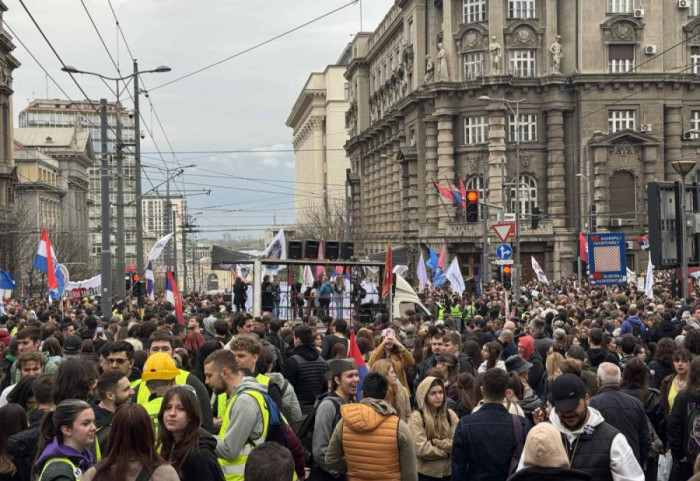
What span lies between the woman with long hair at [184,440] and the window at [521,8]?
190 ft

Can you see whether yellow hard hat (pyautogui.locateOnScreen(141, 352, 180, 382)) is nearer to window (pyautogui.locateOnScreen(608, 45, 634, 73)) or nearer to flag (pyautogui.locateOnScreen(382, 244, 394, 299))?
flag (pyautogui.locateOnScreen(382, 244, 394, 299))

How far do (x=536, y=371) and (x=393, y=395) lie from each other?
366cm

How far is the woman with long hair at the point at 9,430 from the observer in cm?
698

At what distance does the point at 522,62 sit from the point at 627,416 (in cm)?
5530

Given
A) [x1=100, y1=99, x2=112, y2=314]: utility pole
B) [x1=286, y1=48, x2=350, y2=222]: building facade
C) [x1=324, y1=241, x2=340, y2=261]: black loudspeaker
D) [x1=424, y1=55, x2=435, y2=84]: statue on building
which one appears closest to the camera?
[x1=100, y1=99, x2=112, y2=314]: utility pole

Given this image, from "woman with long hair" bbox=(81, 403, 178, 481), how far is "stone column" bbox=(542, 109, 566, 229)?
57.1 m

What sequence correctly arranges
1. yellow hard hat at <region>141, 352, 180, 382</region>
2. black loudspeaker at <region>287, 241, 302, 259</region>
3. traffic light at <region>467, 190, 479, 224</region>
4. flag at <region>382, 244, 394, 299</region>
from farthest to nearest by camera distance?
traffic light at <region>467, 190, 479, 224</region>, black loudspeaker at <region>287, 241, 302, 259</region>, flag at <region>382, 244, 394, 299</region>, yellow hard hat at <region>141, 352, 180, 382</region>

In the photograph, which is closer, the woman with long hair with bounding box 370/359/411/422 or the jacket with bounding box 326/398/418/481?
the jacket with bounding box 326/398/418/481

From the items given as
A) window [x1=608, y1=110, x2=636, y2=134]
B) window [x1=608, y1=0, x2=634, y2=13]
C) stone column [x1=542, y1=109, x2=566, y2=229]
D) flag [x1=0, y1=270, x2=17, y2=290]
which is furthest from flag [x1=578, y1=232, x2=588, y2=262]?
flag [x1=0, y1=270, x2=17, y2=290]

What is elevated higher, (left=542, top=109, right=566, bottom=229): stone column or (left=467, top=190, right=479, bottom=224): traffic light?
(left=542, top=109, right=566, bottom=229): stone column

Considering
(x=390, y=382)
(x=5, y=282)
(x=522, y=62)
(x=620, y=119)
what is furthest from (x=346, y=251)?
(x=620, y=119)

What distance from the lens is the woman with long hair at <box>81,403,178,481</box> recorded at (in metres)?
5.66

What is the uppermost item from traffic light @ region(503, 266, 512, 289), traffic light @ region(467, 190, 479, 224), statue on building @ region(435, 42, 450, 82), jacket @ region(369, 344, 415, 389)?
statue on building @ region(435, 42, 450, 82)

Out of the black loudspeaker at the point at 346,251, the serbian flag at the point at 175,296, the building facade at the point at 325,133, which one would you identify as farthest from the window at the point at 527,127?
the building facade at the point at 325,133
